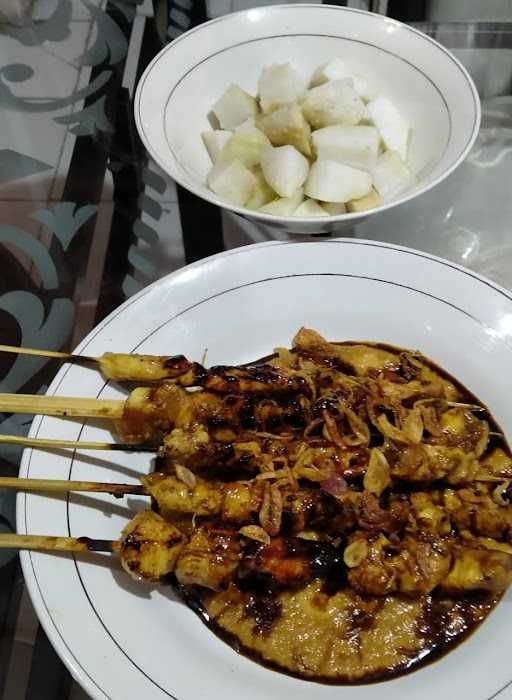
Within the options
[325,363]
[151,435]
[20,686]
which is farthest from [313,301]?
[20,686]

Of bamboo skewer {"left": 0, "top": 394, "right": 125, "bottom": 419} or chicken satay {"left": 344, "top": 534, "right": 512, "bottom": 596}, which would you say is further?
bamboo skewer {"left": 0, "top": 394, "right": 125, "bottom": 419}

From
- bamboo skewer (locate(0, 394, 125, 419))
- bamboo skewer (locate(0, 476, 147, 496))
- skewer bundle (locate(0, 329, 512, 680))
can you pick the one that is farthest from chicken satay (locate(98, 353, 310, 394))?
bamboo skewer (locate(0, 476, 147, 496))

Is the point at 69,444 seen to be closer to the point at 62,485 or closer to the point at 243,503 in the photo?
the point at 62,485

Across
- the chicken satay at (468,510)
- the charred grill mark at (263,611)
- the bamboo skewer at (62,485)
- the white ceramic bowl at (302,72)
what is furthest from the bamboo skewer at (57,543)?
the white ceramic bowl at (302,72)

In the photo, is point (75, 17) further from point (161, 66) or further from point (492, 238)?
→ point (492, 238)

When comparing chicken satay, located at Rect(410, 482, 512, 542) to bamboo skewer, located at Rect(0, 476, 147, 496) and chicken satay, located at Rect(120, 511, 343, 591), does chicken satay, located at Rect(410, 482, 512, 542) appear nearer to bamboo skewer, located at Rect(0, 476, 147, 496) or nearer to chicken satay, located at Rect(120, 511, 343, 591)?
chicken satay, located at Rect(120, 511, 343, 591)

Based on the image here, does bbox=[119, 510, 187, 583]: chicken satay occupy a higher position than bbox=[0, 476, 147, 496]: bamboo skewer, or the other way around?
bbox=[0, 476, 147, 496]: bamboo skewer
